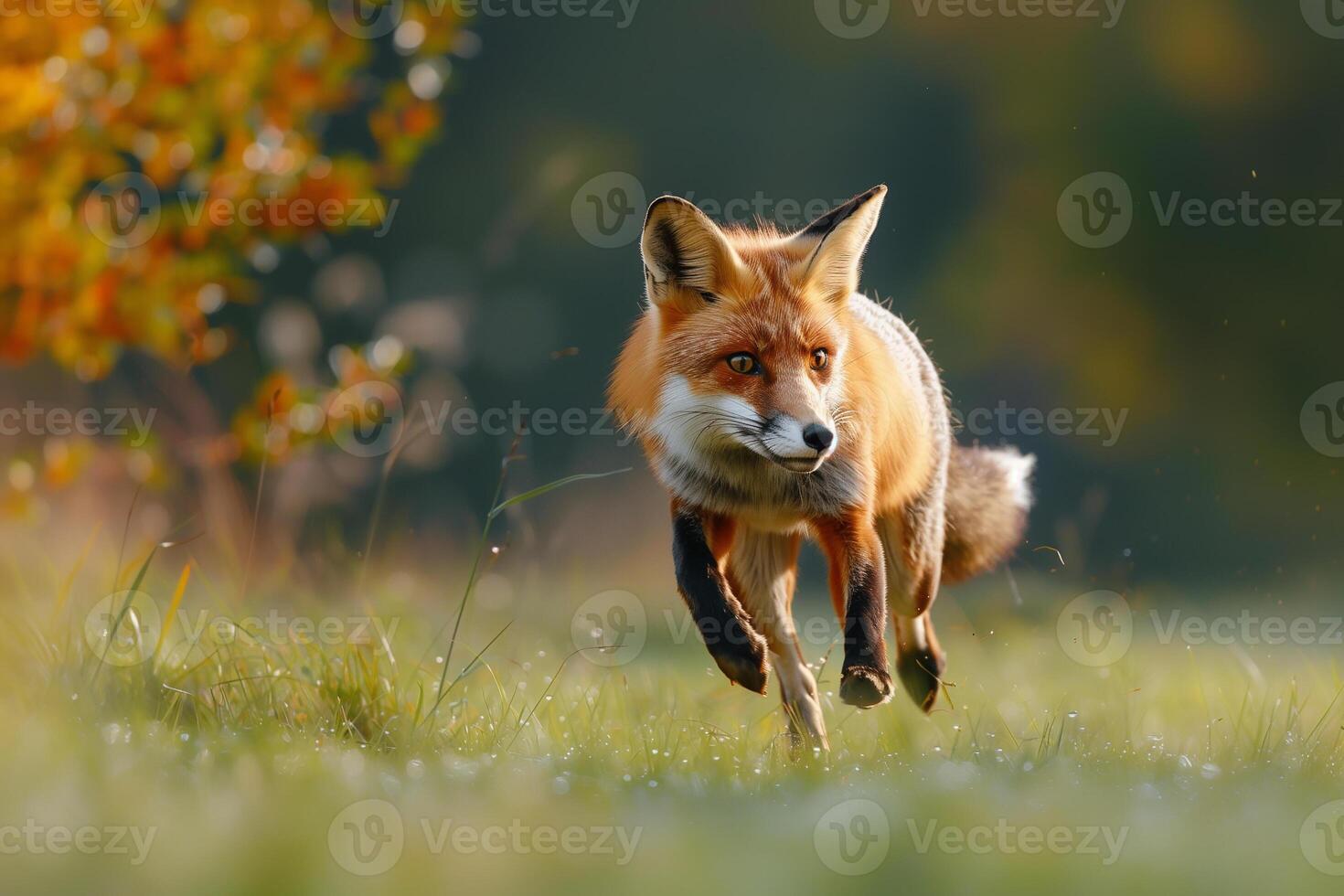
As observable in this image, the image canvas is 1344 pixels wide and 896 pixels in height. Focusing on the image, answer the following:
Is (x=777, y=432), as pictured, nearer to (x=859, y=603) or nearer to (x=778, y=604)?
(x=859, y=603)

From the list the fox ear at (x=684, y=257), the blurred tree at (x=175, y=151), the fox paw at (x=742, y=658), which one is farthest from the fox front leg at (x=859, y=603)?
the blurred tree at (x=175, y=151)

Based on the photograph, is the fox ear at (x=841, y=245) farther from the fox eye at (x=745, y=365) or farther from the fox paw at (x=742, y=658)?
the fox paw at (x=742, y=658)

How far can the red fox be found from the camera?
3.62 m

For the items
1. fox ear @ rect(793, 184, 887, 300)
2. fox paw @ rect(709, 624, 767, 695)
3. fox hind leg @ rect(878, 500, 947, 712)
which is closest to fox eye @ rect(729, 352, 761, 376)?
fox ear @ rect(793, 184, 887, 300)

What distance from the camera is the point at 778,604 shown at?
4570 millimetres

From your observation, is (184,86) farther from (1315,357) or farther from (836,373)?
(1315,357)

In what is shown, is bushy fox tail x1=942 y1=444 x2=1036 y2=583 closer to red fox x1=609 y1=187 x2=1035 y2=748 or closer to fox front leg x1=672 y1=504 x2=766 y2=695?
red fox x1=609 y1=187 x2=1035 y2=748

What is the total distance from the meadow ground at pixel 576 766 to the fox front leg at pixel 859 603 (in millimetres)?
260

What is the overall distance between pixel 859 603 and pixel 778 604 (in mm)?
750

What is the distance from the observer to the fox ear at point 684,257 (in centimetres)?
372

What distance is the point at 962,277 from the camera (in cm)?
1145

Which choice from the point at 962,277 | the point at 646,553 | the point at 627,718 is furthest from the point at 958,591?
the point at 962,277

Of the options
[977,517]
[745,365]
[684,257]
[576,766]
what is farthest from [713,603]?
[977,517]

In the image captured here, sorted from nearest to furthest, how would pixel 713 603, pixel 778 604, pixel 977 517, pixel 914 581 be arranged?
pixel 713 603, pixel 778 604, pixel 914 581, pixel 977 517
